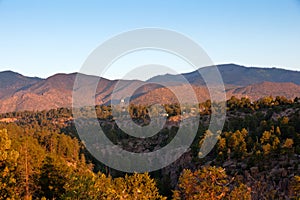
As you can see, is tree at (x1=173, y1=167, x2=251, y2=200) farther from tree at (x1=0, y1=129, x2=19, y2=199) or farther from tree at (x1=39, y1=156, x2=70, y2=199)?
tree at (x1=39, y1=156, x2=70, y2=199)

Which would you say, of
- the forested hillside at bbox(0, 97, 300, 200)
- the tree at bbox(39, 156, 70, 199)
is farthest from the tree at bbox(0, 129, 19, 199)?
the tree at bbox(39, 156, 70, 199)

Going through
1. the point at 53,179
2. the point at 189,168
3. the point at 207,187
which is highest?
the point at 207,187

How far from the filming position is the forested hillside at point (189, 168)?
2114 centimetres

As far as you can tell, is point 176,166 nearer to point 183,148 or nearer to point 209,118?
point 183,148

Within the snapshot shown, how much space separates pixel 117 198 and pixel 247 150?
36.3 meters

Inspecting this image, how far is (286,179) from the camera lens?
38.8 meters

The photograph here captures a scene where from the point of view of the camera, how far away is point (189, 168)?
6047 centimetres

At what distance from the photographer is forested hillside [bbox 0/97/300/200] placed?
21141mm

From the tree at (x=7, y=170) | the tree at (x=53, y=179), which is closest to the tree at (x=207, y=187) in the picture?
the tree at (x=7, y=170)

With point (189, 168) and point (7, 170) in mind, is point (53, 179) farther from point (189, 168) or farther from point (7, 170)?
point (189, 168)

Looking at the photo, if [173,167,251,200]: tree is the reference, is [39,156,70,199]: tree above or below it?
below

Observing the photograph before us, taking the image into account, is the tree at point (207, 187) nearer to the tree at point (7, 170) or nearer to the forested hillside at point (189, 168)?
the forested hillside at point (189, 168)

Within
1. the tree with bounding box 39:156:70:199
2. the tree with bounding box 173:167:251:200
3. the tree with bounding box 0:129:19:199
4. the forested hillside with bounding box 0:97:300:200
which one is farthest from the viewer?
the tree with bounding box 39:156:70:199

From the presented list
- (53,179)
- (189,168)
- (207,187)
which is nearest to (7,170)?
(53,179)
